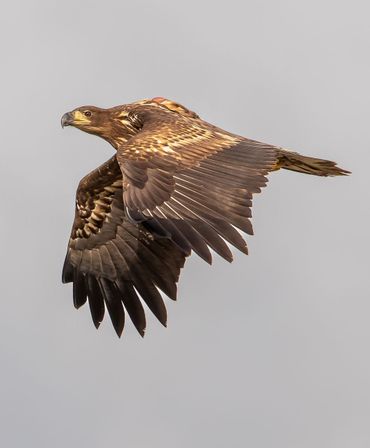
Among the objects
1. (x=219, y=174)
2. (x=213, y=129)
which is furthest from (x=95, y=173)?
(x=219, y=174)

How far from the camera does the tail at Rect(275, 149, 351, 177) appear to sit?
22219 millimetres

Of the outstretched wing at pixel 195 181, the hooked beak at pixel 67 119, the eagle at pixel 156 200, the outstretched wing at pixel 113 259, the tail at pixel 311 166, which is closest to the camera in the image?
the outstretched wing at pixel 195 181

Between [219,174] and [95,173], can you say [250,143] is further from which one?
[95,173]

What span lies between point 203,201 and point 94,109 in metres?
4.89

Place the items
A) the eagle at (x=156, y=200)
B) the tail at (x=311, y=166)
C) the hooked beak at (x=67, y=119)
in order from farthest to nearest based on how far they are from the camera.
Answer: the hooked beak at (x=67, y=119), the tail at (x=311, y=166), the eagle at (x=156, y=200)

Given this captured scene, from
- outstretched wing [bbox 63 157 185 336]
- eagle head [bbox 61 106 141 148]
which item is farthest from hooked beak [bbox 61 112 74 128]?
outstretched wing [bbox 63 157 185 336]

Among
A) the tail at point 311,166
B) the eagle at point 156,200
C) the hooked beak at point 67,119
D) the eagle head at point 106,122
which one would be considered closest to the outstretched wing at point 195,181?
the eagle at point 156,200

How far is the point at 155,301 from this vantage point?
22984 millimetres

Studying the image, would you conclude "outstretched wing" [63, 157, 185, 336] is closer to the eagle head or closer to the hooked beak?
the eagle head

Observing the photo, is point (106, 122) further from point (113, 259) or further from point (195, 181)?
point (195, 181)

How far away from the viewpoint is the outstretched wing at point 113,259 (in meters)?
23.0

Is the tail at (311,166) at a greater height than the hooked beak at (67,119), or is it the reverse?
the hooked beak at (67,119)

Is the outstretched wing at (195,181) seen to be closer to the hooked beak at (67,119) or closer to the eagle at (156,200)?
the eagle at (156,200)

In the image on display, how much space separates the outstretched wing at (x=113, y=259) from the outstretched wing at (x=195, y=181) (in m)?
2.55
